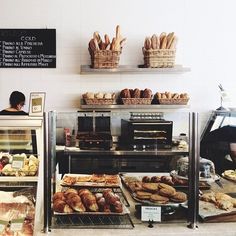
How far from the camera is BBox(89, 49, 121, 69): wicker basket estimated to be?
371cm

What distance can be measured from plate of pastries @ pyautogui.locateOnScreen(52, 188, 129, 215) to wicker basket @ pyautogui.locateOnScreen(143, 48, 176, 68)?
240 centimetres

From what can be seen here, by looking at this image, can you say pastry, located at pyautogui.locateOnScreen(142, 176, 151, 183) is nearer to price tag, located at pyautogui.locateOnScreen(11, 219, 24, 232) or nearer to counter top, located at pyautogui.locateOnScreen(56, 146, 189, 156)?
counter top, located at pyautogui.locateOnScreen(56, 146, 189, 156)

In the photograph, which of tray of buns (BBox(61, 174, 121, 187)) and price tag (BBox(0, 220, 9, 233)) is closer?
price tag (BBox(0, 220, 9, 233))

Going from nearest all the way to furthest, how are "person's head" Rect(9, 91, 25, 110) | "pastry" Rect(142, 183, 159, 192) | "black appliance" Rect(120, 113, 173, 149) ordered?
"pastry" Rect(142, 183, 159, 192) → "black appliance" Rect(120, 113, 173, 149) → "person's head" Rect(9, 91, 25, 110)

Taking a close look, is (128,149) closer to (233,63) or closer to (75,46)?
(75,46)

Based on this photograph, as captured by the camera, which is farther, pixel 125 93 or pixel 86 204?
pixel 125 93

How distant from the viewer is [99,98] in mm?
3768

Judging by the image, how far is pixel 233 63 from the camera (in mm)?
4160

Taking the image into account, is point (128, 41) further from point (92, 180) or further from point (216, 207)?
point (216, 207)

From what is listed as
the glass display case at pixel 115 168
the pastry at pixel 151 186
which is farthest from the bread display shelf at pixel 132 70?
the pastry at pixel 151 186

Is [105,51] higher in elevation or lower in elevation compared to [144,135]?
higher

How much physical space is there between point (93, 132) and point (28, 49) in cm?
248

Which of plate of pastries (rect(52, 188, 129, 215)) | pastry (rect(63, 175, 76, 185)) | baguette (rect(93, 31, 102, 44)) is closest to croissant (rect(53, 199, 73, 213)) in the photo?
plate of pastries (rect(52, 188, 129, 215))

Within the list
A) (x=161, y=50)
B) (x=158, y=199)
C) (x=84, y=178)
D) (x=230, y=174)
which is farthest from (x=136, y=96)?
(x=158, y=199)
